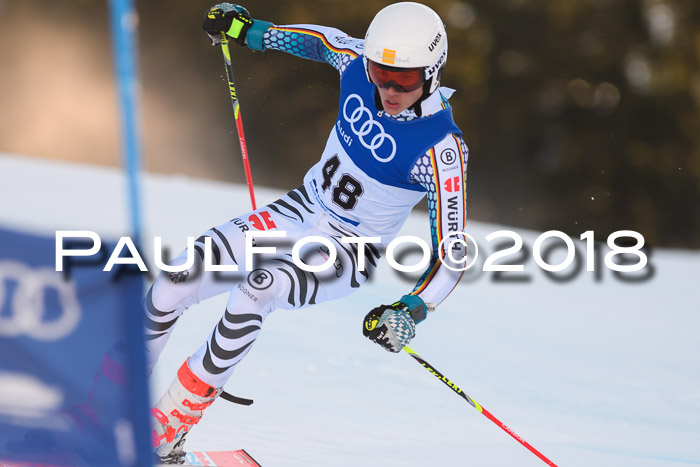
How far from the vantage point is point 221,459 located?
3.79 meters

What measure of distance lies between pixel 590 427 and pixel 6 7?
59.3ft

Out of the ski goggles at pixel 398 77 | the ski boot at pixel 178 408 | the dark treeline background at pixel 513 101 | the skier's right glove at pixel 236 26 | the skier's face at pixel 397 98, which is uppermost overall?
the dark treeline background at pixel 513 101

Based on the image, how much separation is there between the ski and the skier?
65 mm

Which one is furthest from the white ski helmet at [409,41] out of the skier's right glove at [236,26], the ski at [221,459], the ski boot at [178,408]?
the ski at [221,459]

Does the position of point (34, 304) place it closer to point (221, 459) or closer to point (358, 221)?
point (221, 459)

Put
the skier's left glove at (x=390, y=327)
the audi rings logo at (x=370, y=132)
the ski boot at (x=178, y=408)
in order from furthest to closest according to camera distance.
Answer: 1. the audi rings logo at (x=370, y=132)
2. the ski boot at (x=178, y=408)
3. the skier's left glove at (x=390, y=327)

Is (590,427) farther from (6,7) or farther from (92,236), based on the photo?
(6,7)

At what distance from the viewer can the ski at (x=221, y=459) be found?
371 centimetres

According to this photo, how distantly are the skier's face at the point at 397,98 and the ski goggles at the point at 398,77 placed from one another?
14 mm

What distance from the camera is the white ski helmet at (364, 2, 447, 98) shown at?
3619 mm

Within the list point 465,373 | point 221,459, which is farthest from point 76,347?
point 465,373

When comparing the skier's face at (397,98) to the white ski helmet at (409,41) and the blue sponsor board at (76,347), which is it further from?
the blue sponsor board at (76,347)

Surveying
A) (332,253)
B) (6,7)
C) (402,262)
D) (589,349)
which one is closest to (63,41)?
(6,7)

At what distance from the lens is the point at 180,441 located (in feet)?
12.2
